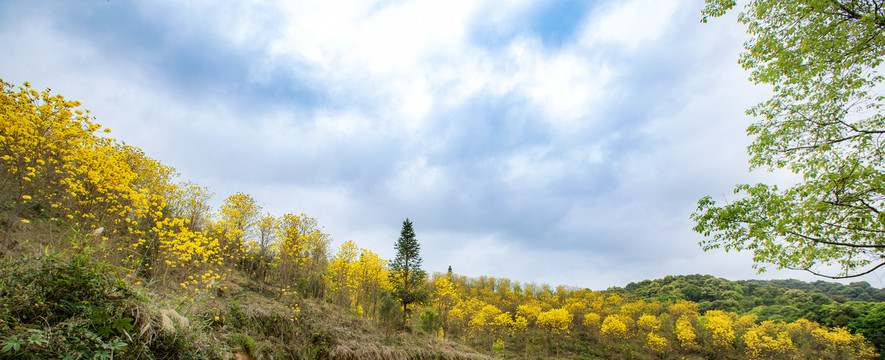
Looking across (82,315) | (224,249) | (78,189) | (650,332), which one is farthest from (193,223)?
(650,332)

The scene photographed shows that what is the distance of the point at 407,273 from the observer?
23422 mm

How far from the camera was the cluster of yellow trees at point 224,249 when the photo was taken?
5281mm

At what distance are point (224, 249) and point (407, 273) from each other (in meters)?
13.1

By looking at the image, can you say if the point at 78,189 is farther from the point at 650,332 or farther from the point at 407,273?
the point at 650,332

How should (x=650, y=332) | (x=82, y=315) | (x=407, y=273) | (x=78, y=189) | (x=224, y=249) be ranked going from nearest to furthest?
(x=82, y=315) → (x=78, y=189) → (x=224, y=249) → (x=407, y=273) → (x=650, y=332)

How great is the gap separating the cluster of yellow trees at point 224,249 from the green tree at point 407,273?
1.32m

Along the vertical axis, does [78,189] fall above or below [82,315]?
above

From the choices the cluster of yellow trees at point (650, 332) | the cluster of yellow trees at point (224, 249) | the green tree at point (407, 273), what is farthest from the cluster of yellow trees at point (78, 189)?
the cluster of yellow trees at point (650, 332)

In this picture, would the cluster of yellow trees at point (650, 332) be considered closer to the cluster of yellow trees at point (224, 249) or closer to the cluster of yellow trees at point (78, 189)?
the cluster of yellow trees at point (224, 249)

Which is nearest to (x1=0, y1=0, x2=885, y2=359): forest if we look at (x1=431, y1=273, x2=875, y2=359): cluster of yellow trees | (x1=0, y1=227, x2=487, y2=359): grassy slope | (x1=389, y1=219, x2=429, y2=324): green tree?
(x1=0, y1=227, x2=487, y2=359): grassy slope

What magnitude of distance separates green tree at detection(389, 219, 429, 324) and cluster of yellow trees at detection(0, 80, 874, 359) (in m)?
1.32

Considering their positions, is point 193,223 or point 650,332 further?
point 650,332

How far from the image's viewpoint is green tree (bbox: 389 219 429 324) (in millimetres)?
21812

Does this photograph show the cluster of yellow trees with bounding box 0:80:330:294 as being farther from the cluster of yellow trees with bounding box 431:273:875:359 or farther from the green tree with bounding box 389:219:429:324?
the cluster of yellow trees with bounding box 431:273:875:359
